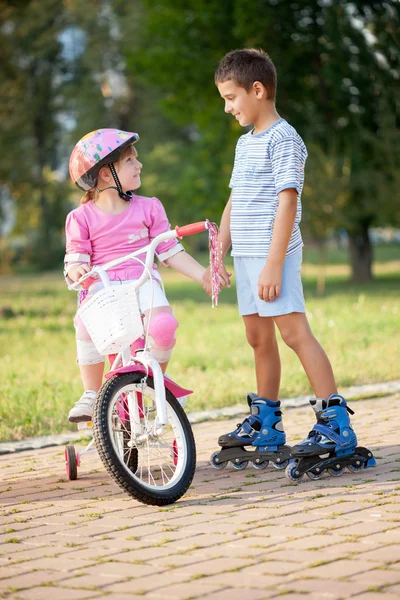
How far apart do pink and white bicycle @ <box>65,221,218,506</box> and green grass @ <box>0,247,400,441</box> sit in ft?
7.11

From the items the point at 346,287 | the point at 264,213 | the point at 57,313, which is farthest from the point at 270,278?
the point at 346,287

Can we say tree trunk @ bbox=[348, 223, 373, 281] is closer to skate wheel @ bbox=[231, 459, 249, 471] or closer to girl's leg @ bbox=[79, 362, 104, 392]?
skate wheel @ bbox=[231, 459, 249, 471]

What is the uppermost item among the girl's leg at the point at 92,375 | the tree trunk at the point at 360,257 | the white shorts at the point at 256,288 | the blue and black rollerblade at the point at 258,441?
the tree trunk at the point at 360,257

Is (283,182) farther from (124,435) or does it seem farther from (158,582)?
(158,582)

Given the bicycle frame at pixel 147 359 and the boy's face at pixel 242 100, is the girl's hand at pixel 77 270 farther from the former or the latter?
the boy's face at pixel 242 100

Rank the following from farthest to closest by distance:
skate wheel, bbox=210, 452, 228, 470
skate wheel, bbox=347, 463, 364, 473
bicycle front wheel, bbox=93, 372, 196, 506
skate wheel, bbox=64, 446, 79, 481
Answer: skate wheel, bbox=210, 452, 228, 470 < skate wheel, bbox=64, 446, 79, 481 < skate wheel, bbox=347, 463, 364, 473 < bicycle front wheel, bbox=93, 372, 196, 506

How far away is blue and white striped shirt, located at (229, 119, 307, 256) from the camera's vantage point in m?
4.92

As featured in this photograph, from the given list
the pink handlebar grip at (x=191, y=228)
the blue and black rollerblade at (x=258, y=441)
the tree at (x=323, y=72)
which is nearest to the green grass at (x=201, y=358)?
the blue and black rollerblade at (x=258, y=441)

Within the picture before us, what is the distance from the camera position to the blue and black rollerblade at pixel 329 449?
15.7 ft

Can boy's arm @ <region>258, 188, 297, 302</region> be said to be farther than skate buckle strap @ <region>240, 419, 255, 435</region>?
No

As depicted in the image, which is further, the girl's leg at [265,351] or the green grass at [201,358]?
the green grass at [201,358]

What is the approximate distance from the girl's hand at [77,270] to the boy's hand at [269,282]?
800 millimetres

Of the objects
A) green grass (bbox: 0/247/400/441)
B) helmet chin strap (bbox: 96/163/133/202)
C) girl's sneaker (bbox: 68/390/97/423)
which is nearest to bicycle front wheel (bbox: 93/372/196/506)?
girl's sneaker (bbox: 68/390/97/423)

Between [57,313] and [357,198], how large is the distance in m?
10.3
